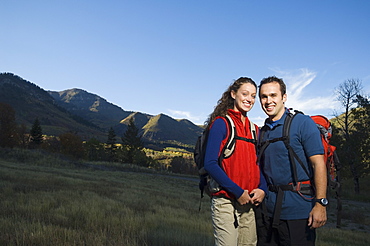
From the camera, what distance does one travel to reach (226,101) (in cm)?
285

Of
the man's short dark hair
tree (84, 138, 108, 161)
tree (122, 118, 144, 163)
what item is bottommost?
tree (84, 138, 108, 161)

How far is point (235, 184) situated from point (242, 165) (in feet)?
0.75

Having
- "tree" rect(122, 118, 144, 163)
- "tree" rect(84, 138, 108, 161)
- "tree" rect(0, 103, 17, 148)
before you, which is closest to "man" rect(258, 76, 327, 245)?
"tree" rect(0, 103, 17, 148)

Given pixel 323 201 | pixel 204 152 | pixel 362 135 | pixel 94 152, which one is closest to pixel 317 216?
pixel 323 201

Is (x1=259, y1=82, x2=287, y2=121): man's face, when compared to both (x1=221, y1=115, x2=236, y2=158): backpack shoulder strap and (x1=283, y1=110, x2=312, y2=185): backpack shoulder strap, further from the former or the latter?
(x1=221, y1=115, x2=236, y2=158): backpack shoulder strap

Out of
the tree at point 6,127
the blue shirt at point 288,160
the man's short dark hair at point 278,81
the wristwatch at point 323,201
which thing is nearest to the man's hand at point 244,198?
the blue shirt at point 288,160

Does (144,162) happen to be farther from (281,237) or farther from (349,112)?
(281,237)

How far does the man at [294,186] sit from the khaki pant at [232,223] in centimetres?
15

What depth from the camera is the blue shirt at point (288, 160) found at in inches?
91.7

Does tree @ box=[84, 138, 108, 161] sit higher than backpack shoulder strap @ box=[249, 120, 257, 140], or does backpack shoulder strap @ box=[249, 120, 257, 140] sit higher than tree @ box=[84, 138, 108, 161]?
backpack shoulder strap @ box=[249, 120, 257, 140]

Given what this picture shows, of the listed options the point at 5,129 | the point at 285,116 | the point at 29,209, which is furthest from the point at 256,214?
the point at 5,129

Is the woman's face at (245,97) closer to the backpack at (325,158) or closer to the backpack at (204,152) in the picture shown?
the backpack at (204,152)

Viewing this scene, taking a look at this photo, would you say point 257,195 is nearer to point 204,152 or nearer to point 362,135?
point 204,152

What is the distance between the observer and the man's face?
2660 mm
